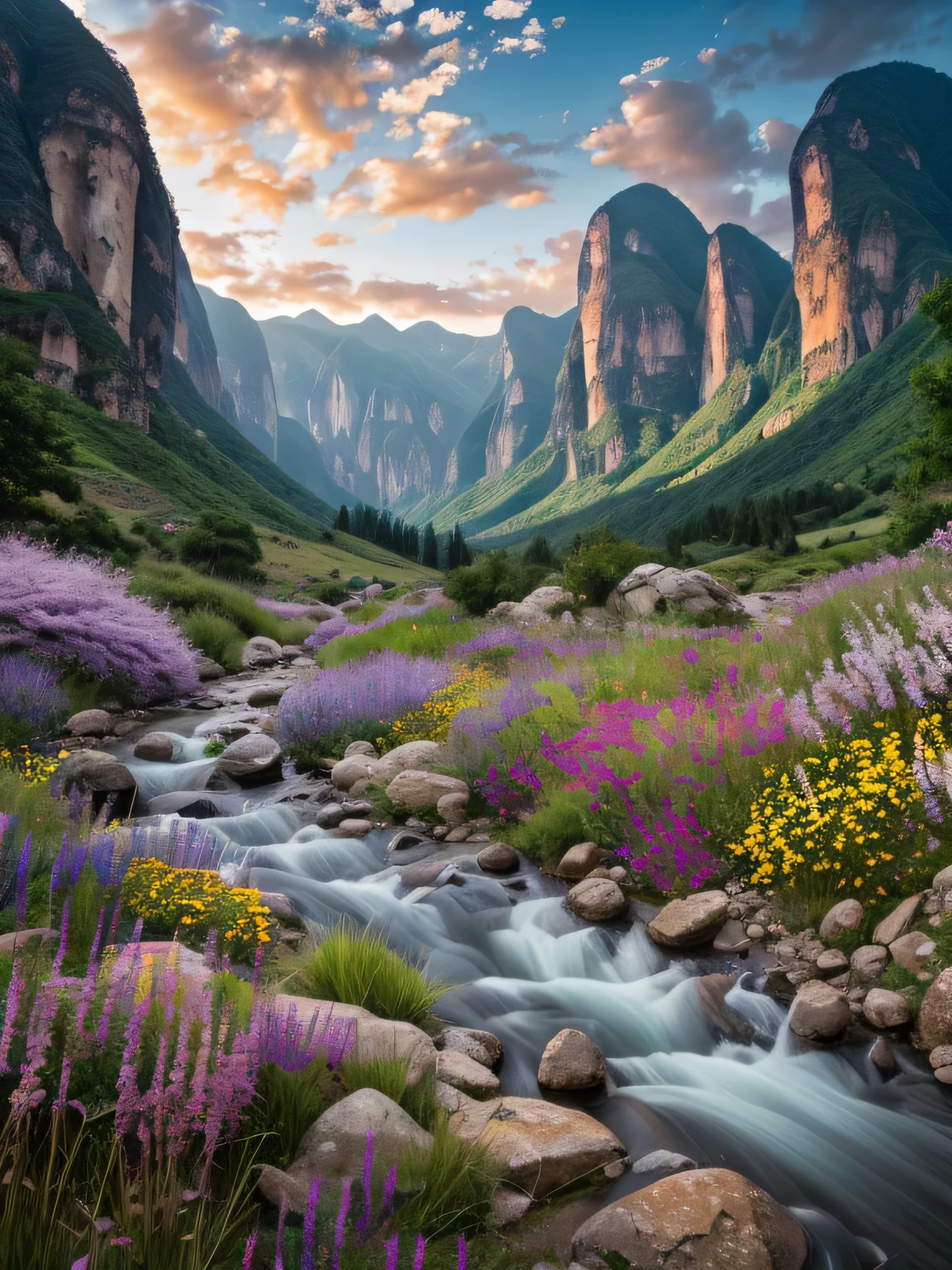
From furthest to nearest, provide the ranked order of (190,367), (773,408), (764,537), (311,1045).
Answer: (190,367) < (773,408) < (764,537) < (311,1045)

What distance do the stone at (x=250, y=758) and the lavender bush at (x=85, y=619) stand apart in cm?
371

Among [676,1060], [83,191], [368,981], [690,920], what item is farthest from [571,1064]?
[83,191]

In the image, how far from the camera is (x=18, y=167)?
309ft

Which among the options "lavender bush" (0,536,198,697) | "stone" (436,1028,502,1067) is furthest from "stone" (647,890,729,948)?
"lavender bush" (0,536,198,697)

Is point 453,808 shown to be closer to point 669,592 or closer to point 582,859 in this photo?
point 582,859

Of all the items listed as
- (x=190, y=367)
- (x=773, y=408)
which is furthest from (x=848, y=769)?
(x=190, y=367)

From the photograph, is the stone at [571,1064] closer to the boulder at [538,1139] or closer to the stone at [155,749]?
the boulder at [538,1139]

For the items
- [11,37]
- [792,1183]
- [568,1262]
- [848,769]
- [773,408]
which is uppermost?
[11,37]

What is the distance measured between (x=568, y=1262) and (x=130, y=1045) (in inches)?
76.4

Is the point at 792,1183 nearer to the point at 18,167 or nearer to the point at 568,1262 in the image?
the point at 568,1262

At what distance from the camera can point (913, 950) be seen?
177 inches

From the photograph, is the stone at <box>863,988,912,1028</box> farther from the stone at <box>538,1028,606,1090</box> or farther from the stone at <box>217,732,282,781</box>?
the stone at <box>217,732,282,781</box>

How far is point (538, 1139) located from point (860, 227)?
214 metres

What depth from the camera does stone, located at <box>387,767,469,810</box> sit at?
861cm
